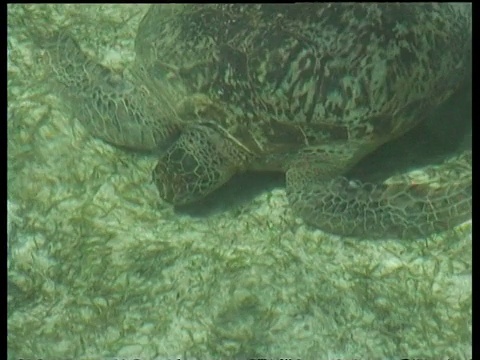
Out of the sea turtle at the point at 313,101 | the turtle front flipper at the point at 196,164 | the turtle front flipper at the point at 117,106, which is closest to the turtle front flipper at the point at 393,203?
the sea turtle at the point at 313,101

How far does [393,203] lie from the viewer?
2623 millimetres

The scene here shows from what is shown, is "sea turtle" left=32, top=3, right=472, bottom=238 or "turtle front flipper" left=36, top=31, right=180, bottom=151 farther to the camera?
"turtle front flipper" left=36, top=31, right=180, bottom=151

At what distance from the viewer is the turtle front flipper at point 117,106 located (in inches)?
117

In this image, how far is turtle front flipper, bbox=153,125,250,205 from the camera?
2.77m

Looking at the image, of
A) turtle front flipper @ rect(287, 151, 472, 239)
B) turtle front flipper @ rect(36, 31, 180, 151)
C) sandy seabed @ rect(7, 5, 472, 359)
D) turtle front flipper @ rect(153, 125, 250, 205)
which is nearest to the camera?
sandy seabed @ rect(7, 5, 472, 359)

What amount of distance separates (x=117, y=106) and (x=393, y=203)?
1.34 metres

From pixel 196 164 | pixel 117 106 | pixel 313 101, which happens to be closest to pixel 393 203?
pixel 313 101

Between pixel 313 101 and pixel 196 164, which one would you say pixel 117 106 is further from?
pixel 313 101

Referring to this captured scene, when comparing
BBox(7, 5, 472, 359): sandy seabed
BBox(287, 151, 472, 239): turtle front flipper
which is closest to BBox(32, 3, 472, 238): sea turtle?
BBox(287, 151, 472, 239): turtle front flipper

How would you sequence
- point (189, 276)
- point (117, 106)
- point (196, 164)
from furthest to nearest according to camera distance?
point (117, 106)
point (196, 164)
point (189, 276)

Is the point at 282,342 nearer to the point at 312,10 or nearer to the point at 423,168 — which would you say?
the point at 423,168

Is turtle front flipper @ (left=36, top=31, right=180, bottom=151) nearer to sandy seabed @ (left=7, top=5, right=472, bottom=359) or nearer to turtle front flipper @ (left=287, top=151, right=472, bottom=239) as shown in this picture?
sandy seabed @ (left=7, top=5, right=472, bottom=359)

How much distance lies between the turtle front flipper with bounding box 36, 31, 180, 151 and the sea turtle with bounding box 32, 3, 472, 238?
0.01 meters

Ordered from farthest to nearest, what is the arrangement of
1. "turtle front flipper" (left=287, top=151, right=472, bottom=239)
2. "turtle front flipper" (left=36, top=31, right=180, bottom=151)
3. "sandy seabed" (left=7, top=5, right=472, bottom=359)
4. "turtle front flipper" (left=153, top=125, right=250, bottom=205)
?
"turtle front flipper" (left=36, top=31, right=180, bottom=151) → "turtle front flipper" (left=153, top=125, right=250, bottom=205) → "turtle front flipper" (left=287, top=151, right=472, bottom=239) → "sandy seabed" (left=7, top=5, right=472, bottom=359)
